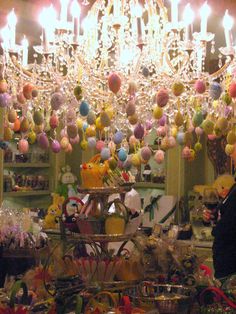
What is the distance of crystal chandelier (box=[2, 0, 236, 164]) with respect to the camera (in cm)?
240

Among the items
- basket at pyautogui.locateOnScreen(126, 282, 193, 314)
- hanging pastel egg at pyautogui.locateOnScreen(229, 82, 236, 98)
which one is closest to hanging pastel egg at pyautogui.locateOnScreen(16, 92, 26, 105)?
hanging pastel egg at pyautogui.locateOnScreen(229, 82, 236, 98)

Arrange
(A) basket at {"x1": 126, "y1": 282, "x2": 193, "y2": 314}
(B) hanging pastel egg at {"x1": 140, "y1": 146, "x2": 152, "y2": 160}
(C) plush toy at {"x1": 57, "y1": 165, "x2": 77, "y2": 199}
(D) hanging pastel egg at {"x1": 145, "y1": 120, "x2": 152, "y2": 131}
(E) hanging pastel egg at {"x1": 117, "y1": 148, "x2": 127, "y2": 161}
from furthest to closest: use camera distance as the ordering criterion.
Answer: (C) plush toy at {"x1": 57, "y1": 165, "x2": 77, "y2": 199} → (D) hanging pastel egg at {"x1": 145, "y1": 120, "x2": 152, "y2": 131} → (E) hanging pastel egg at {"x1": 117, "y1": 148, "x2": 127, "y2": 161} → (B) hanging pastel egg at {"x1": 140, "y1": 146, "x2": 152, "y2": 160} → (A) basket at {"x1": 126, "y1": 282, "x2": 193, "y2": 314}

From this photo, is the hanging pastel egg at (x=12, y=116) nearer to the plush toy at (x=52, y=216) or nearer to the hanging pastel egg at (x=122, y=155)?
the hanging pastel egg at (x=122, y=155)

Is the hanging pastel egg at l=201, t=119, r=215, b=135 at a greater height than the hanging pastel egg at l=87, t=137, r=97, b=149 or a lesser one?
lesser

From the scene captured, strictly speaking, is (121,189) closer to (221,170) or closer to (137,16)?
(137,16)

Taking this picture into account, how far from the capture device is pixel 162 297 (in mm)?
1729

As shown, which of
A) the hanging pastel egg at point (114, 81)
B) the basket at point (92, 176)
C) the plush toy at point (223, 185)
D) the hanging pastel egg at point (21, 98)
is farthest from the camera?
the plush toy at point (223, 185)

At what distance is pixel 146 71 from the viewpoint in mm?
2588

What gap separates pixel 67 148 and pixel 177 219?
7.12 feet

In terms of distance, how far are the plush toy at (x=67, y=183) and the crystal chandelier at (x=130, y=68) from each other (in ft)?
6.86

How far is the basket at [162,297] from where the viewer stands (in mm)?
1704

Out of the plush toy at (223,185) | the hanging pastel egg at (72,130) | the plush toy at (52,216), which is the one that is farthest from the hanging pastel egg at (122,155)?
A: the plush toy at (52,216)

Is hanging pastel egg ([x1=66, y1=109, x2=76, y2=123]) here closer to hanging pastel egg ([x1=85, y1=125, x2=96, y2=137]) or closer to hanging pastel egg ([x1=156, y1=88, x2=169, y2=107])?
hanging pastel egg ([x1=85, y1=125, x2=96, y2=137])

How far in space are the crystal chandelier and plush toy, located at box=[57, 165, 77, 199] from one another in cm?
209
